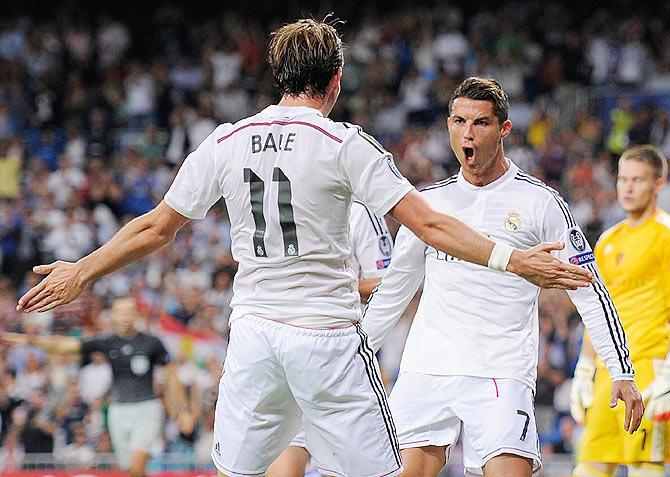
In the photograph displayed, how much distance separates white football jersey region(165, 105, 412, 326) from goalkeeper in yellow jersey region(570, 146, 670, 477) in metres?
2.73

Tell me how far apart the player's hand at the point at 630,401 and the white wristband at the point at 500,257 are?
1.42 metres

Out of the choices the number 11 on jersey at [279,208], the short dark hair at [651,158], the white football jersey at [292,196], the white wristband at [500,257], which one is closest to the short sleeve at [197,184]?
the white football jersey at [292,196]

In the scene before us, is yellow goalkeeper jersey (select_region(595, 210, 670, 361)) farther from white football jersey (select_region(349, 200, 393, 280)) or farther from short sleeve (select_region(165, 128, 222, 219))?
short sleeve (select_region(165, 128, 222, 219))

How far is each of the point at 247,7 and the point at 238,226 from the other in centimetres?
1600

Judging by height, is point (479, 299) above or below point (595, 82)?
below

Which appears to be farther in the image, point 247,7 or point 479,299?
point 247,7

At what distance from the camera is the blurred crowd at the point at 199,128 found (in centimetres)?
1270

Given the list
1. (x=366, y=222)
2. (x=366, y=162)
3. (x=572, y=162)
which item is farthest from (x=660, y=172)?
(x=572, y=162)

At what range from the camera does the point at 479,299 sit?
569 cm

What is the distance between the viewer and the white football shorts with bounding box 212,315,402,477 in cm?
464

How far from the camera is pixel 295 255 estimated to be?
4637 millimetres

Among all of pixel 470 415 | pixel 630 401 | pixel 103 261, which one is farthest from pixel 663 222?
pixel 103 261

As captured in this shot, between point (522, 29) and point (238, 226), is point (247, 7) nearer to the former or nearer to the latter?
point (522, 29)

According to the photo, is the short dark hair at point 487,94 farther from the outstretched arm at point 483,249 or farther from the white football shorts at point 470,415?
the outstretched arm at point 483,249
